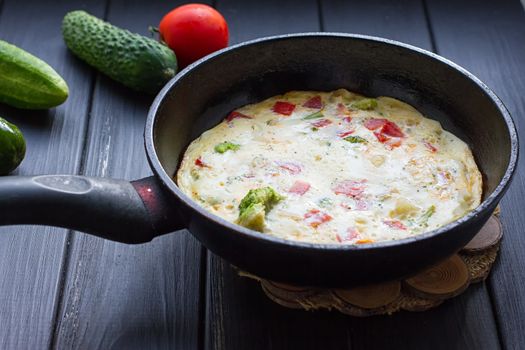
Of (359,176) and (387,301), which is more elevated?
(359,176)

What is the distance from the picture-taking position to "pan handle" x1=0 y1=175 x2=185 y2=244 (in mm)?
1694

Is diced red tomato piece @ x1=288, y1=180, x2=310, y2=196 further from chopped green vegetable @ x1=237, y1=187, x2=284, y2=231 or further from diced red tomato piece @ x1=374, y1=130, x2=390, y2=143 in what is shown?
diced red tomato piece @ x1=374, y1=130, x2=390, y2=143

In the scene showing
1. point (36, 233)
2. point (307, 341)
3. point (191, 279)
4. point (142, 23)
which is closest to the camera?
point (307, 341)

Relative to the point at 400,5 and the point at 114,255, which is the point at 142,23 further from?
the point at 114,255

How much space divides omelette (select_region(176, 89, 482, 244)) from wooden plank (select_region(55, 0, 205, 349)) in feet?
0.71

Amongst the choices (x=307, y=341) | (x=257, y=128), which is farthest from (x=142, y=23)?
(x=307, y=341)

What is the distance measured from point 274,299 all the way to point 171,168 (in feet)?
1.59

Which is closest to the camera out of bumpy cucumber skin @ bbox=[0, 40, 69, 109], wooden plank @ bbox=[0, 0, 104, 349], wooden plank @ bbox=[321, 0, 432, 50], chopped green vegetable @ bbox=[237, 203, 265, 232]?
chopped green vegetable @ bbox=[237, 203, 265, 232]

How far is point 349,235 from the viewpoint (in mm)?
1836

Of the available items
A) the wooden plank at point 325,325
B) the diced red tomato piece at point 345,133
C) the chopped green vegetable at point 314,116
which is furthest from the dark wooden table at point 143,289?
the chopped green vegetable at point 314,116

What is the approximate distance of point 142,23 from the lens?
3.08 meters

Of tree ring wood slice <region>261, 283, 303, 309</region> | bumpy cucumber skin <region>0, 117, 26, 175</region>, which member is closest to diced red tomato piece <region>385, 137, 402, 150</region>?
tree ring wood slice <region>261, 283, 303, 309</region>

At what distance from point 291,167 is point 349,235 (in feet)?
1.06

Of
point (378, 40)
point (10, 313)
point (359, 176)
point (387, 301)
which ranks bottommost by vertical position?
point (10, 313)
